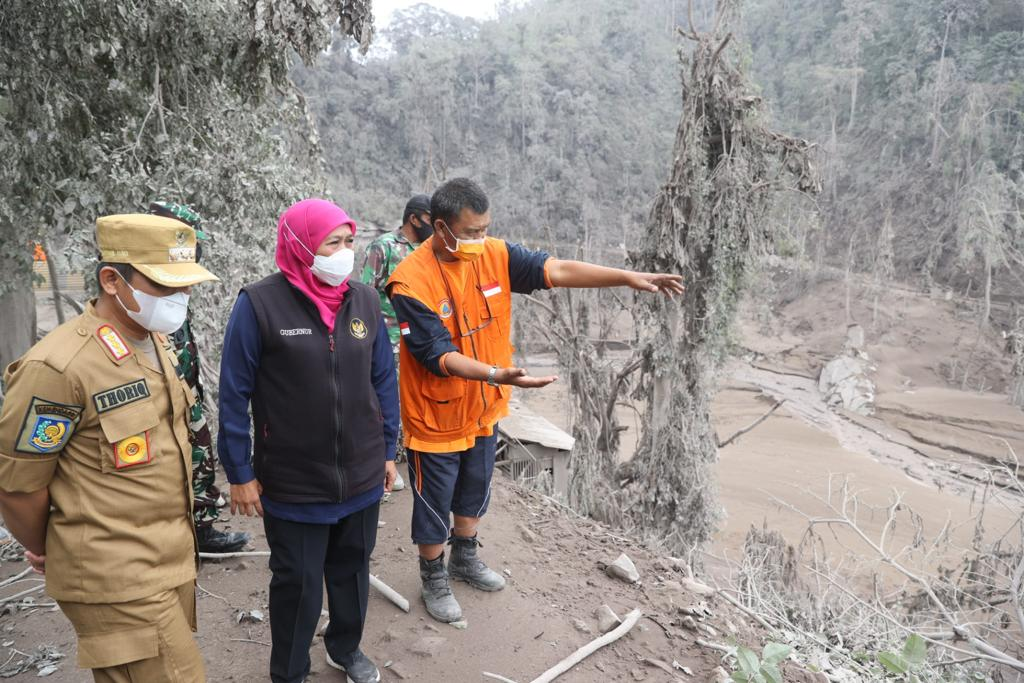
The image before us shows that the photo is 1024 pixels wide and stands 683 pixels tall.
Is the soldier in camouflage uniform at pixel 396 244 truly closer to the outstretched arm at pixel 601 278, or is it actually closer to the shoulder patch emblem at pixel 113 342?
the outstretched arm at pixel 601 278

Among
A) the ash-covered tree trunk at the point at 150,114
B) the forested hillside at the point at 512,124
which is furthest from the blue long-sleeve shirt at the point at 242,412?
the forested hillside at the point at 512,124

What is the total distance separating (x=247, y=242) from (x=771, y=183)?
6947mm

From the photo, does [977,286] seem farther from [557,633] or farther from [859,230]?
[557,633]

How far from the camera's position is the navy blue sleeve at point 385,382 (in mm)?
2434

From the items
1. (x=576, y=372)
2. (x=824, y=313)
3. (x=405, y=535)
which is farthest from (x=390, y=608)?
(x=824, y=313)

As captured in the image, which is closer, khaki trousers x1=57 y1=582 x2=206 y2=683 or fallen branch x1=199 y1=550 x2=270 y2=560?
khaki trousers x1=57 y1=582 x2=206 y2=683

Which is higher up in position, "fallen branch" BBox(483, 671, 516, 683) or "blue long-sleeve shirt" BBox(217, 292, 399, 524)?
"blue long-sleeve shirt" BBox(217, 292, 399, 524)

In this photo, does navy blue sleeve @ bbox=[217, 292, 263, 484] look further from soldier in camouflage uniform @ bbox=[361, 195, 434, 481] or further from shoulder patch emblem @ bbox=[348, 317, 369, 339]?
soldier in camouflage uniform @ bbox=[361, 195, 434, 481]

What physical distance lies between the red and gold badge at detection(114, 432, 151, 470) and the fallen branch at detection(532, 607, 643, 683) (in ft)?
5.88

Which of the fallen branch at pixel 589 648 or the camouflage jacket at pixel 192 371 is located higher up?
the camouflage jacket at pixel 192 371

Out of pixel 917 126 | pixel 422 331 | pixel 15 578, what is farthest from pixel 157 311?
pixel 917 126

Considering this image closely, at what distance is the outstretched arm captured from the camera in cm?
288

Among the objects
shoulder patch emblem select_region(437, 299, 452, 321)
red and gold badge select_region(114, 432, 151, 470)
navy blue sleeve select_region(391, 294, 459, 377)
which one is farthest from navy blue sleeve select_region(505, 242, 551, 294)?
red and gold badge select_region(114, 432, 151, 470)

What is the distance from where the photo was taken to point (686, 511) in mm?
9633
